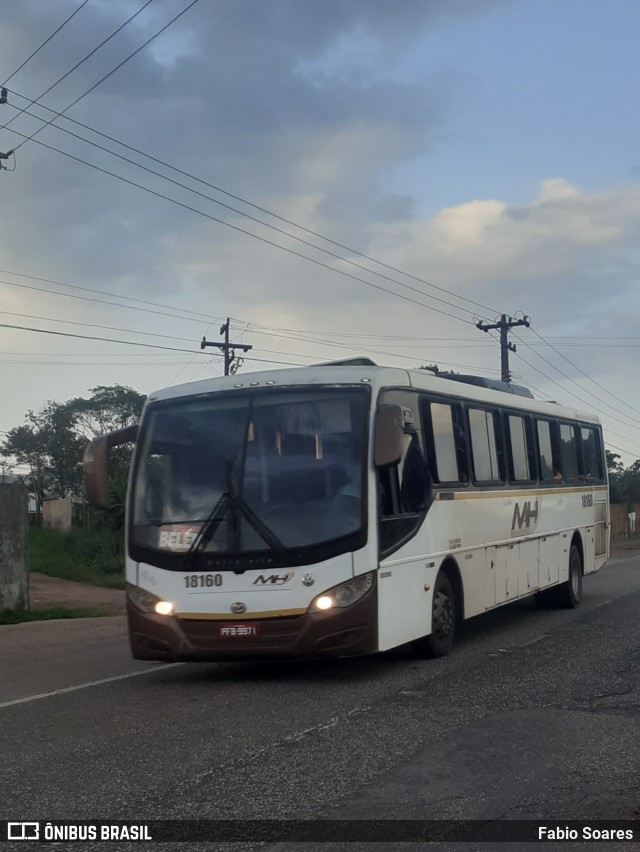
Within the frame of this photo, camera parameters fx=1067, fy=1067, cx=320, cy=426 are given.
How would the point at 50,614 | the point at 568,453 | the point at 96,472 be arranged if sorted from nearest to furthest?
the point at 96,472
the point at 568,453
the point at 50,614

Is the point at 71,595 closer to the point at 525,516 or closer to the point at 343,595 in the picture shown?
the point at 525,516

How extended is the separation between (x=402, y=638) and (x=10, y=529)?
9372 millimetres

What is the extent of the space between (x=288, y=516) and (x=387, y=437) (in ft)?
3.78

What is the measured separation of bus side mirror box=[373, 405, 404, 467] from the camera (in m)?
9.70

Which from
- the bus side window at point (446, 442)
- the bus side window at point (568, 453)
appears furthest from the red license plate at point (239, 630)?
the bus side window at point (568, 453)

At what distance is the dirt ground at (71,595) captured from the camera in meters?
20.3

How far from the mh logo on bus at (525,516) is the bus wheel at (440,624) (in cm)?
A: 259

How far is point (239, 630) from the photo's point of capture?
373 inches

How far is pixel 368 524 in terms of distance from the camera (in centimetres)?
968

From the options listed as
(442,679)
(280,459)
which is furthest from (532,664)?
(280,459)

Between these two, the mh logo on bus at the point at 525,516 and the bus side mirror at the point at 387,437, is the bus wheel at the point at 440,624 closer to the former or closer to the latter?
the bus side mirror at the point at 387,437

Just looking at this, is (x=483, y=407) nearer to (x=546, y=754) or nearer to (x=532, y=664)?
(x=532, y=664)

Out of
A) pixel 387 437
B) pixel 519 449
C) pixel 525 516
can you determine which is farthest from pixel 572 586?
pixel 387 437

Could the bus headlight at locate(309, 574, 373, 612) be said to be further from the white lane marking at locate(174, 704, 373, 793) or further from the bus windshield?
the white lane marking at locate(174, 704, 373, 793)
